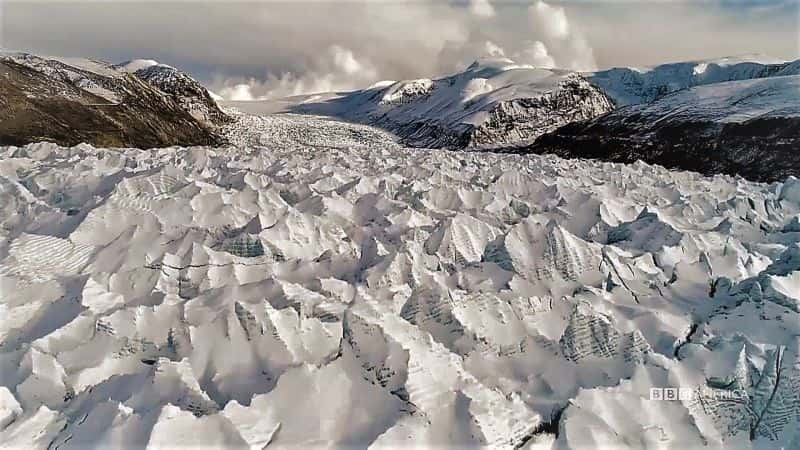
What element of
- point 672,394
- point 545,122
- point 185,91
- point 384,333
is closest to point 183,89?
point 185,91

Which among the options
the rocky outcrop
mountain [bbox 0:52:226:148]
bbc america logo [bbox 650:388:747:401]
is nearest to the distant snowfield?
bbc america logo [bbox 650:388:747:401]

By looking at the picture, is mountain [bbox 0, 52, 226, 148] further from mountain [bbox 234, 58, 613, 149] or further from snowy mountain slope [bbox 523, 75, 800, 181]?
snowy mountain slope [bbox 523, 75, 800, 181]

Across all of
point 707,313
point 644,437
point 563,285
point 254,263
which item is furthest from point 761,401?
point 254,263

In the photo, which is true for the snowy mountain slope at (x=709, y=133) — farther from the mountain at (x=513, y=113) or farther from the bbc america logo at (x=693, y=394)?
the bbc america logo at (x=693, y=394)

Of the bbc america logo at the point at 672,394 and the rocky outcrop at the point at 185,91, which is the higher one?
the rocky outcrop at the point at 185,91

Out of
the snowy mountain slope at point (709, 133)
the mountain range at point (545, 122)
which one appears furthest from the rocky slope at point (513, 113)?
the snowy mountain slope at point (709, 133)
